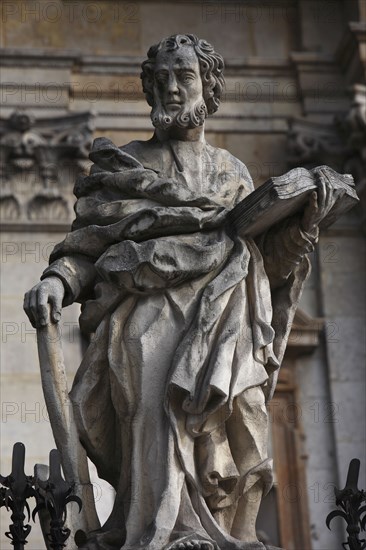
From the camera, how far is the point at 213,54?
29.3 ft

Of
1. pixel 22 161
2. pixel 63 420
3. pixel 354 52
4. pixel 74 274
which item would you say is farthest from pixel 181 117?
pixel 354 52

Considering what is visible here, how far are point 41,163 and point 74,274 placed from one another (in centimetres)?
550

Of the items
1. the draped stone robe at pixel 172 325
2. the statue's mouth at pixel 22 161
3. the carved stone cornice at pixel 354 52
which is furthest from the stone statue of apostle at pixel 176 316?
the carved stone cornice at pixel 354 52

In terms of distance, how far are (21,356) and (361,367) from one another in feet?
8.39

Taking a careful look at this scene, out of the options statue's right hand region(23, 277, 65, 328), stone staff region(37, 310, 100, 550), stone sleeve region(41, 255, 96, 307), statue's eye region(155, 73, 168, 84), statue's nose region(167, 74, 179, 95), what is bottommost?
stone staff region(37, 310, 100, 550)

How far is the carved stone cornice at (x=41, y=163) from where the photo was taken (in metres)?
13.9

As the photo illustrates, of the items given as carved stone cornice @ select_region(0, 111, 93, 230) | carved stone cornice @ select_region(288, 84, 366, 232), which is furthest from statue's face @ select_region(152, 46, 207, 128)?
carved stone cornice @ select_region(288, 84, 366, 232)

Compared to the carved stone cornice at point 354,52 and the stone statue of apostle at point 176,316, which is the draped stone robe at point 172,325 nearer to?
the stone statue of apostle at point 176,316

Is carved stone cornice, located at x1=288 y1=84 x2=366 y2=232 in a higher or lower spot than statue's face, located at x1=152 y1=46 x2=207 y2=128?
higher

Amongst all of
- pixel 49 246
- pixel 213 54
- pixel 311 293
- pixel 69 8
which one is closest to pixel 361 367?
pixel 311 293

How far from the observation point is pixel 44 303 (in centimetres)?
837

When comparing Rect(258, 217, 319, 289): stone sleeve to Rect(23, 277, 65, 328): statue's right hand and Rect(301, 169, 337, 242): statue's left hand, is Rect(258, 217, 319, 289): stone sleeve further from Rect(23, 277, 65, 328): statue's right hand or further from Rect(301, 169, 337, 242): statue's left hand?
Rect(23, 277, 65, 328): statue's right hand

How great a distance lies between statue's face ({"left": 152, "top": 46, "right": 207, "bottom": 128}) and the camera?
348 inches

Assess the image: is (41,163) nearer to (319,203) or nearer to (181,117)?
(181,117)
